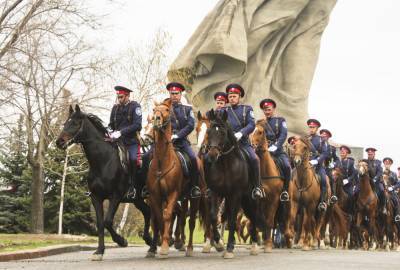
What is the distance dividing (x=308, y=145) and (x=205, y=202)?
3394 mm

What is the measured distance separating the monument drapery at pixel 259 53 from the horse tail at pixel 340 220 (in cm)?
1298

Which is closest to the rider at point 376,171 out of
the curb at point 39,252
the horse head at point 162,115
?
the curb at point 39,252

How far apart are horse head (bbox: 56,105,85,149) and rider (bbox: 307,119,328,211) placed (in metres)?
8.14

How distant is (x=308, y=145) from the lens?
19406 mm

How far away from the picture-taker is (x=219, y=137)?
14.1 meters

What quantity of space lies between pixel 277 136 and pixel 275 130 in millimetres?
154

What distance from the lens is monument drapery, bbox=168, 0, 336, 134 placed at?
37.7 meters

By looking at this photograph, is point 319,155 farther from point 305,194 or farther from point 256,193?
point 256,193

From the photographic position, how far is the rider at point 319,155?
21266 mm

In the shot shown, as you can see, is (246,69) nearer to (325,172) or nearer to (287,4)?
(287,4)

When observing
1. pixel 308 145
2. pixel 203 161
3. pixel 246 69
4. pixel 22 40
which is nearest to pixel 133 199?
pixel 203 161

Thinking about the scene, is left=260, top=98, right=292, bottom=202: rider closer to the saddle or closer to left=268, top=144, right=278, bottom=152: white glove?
left=268, top=144, right=278, bottom=152: white glove

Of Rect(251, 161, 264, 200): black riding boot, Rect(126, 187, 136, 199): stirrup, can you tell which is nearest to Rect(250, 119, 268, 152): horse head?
Rect(251, 161, 264, 200): black riding boot

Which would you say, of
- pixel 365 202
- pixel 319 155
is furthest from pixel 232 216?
pixel 365 202
